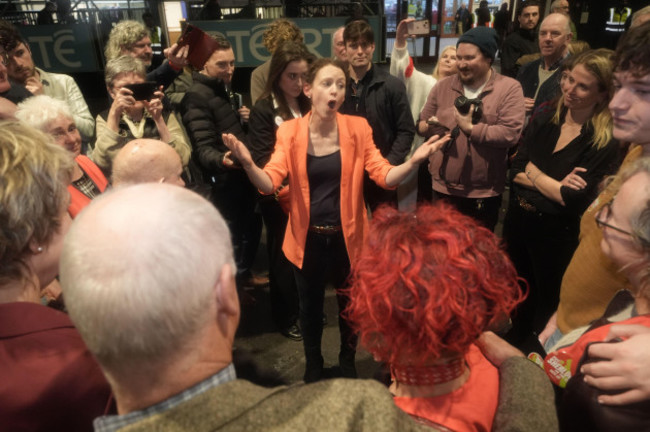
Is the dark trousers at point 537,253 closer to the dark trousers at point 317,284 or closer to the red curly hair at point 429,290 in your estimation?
the dark trousers at point 317,284

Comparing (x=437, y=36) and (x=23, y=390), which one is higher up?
(x=437, y=36)

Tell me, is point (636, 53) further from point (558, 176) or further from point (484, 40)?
point (484, 40)

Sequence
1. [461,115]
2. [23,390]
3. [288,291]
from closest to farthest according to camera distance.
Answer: [23,390] < [461,115] < [288,291]

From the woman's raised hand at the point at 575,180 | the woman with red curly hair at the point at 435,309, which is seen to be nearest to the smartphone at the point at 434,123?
the woman's raised hand at the point at 575,180

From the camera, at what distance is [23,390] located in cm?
96

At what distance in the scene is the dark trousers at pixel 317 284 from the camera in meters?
2.41

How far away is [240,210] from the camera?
3387mm

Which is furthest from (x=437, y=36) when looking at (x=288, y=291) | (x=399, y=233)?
(x=399, y=233)

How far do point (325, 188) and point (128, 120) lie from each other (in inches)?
55.0

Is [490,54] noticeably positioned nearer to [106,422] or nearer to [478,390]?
[478,390]

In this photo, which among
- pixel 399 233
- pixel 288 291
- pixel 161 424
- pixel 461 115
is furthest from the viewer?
pixel 288 291

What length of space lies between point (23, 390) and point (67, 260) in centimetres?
42

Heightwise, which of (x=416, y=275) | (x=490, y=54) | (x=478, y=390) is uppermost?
(x=490, y=54)

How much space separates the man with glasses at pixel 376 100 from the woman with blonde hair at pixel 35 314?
229cm
